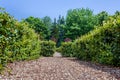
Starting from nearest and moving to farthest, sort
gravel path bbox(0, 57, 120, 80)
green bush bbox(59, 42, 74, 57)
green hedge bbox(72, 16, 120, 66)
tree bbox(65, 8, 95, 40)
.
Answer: gravel path bbox(0, 57, 120, 80) < green hedge bbox(72, 16, 120, 66) < green bush bbox(59, 42, 74, 57) < tree bbox(65, 8, 95, 40)

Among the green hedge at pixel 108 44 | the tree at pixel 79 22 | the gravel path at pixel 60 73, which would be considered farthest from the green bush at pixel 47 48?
the tree at pixel 79 22

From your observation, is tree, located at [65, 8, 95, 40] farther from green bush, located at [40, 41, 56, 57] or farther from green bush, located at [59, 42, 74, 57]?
green bush, located at [40, 41, 56, 57]

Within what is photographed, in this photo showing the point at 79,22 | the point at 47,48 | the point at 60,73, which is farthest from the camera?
the point at 79,22

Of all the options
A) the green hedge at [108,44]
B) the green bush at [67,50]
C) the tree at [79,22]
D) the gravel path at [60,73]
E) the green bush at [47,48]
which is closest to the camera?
the gravel path at [60,73]

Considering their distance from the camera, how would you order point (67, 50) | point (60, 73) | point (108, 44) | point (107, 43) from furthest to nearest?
point (67, 50)
point (107, 43)
point (108, 44)
point (60, 73)

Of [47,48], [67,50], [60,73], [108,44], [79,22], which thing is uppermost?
[79,22]

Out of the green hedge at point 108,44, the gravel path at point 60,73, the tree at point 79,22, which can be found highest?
the tree at point 79,22

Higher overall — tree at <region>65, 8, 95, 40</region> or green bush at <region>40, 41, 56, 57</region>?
tree at <region>65, 8, 95, 40</region>

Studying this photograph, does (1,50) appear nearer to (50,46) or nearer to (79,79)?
(79,79)

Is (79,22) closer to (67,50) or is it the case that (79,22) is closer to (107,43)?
(67,50)

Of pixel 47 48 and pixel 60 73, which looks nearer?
pixel 60 73

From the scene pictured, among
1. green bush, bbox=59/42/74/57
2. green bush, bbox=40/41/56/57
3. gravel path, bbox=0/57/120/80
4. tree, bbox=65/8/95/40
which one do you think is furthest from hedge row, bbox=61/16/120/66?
tree, bbox=65/8/95/40

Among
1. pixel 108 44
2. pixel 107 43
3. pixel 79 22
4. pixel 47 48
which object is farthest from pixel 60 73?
pixel 79 22

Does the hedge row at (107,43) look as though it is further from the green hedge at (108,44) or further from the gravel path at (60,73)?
the gravel path at (60,73)
